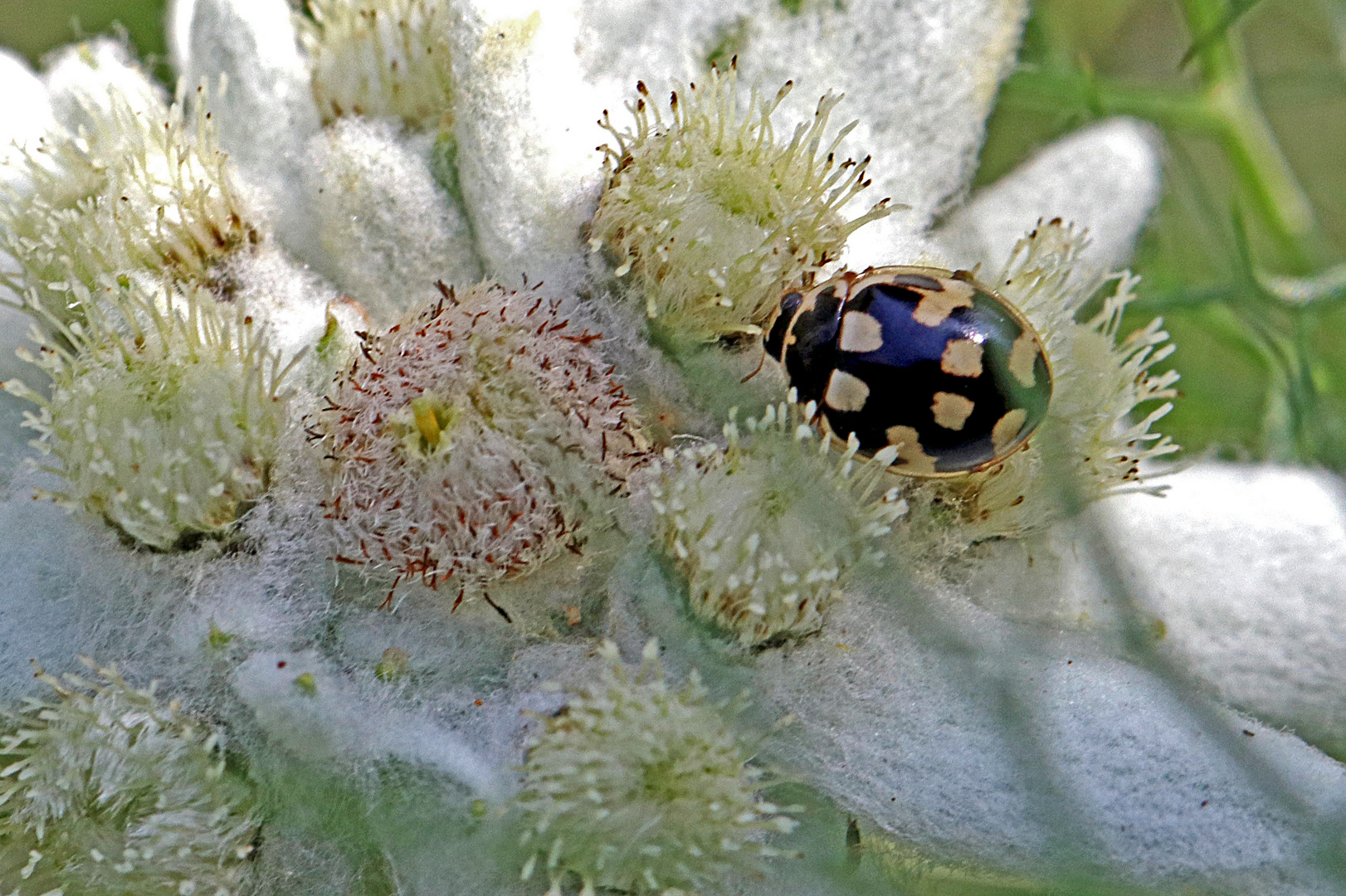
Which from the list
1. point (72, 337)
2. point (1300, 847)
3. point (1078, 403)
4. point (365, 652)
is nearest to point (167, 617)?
point (365, 652)

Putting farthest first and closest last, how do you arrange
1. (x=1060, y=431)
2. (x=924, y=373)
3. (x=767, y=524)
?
(x=1060, y=431) < (x=924, y=373) < (x=767, y=524)

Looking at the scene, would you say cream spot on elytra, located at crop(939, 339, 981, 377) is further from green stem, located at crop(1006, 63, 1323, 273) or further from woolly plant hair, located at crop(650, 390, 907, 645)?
green stem, located at crop(1006, 63, 1323, 273)

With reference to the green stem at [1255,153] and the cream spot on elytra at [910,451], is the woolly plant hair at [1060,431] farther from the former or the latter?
the green stem at [1255,153]

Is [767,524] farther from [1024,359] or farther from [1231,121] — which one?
[1231,121]

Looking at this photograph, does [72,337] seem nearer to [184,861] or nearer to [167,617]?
[167,617]

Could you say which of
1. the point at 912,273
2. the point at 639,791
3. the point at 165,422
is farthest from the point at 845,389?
the point at 165,422

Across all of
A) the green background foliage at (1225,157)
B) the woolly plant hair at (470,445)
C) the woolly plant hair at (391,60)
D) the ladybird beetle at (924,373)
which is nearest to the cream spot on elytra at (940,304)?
the ladybird beetle at (924,373)
